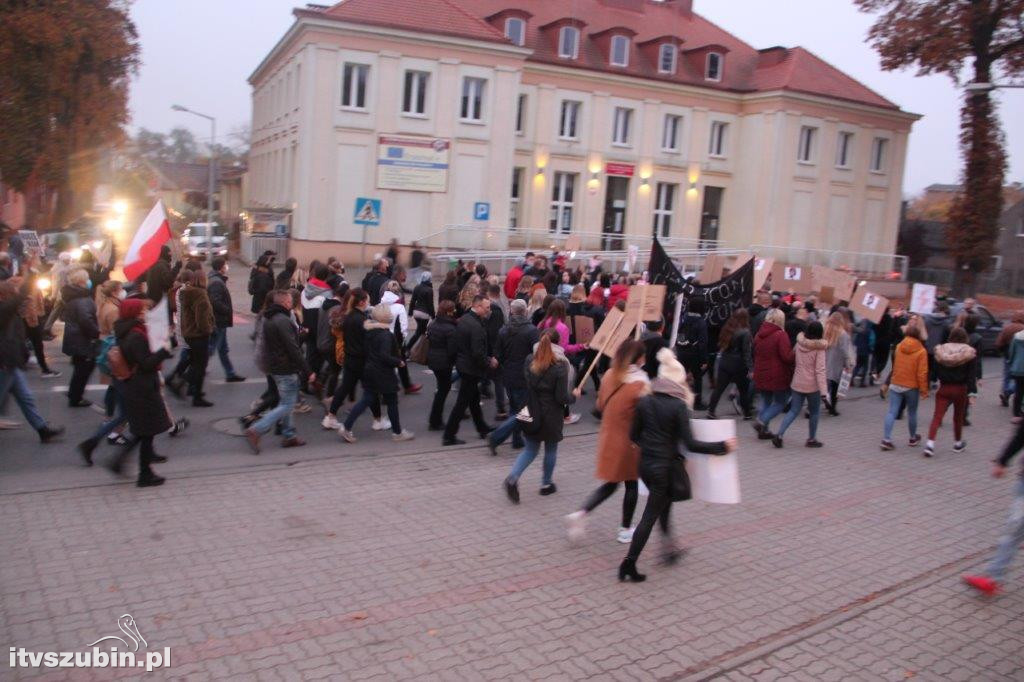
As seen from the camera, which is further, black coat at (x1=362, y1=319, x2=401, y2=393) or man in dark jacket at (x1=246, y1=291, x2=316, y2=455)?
black coat at (x1=362, y1=319, x2=401, y2=393)

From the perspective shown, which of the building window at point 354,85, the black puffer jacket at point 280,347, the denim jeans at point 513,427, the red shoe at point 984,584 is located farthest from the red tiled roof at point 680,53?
the red shoe at point 984,584

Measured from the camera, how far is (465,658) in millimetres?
5352

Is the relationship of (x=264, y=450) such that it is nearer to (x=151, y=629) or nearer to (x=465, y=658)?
(x=151, y=629)

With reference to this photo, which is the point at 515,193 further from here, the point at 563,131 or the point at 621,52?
the point at 621,52

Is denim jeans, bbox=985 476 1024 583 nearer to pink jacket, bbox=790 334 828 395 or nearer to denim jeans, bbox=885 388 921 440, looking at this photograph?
pink jacket, bbox=790 334 828 395

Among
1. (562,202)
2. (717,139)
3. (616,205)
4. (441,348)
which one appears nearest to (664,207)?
(616,205)

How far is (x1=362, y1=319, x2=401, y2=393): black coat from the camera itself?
32.3 ft

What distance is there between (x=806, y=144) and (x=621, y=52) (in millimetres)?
10018

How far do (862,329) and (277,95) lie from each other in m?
31.2

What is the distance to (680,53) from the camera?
Result: 41.7 m

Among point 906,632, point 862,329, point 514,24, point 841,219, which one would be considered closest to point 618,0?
point 514,24

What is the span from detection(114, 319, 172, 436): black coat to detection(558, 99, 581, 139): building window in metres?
32.3

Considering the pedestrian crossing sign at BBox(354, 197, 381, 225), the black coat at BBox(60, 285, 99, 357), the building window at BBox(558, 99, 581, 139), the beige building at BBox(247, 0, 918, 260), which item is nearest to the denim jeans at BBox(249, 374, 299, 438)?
the black coat at BBox(60, 285, 99, 357)

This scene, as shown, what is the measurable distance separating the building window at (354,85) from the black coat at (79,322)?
75.2ft
